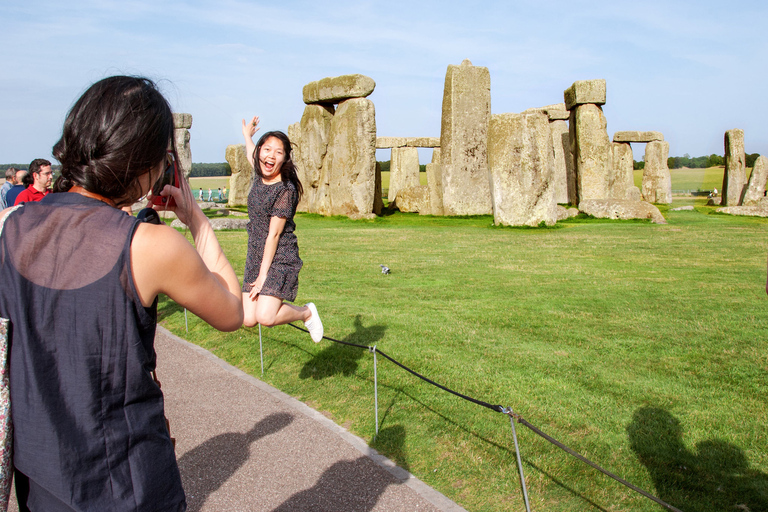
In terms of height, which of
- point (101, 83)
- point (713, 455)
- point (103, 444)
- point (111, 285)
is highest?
point (101, 83)

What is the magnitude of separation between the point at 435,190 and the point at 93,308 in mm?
19186

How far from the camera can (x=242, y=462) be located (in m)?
3.61

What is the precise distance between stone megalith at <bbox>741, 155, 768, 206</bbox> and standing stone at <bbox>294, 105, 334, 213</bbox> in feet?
50.3

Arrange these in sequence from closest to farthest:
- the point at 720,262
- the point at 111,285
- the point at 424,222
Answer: the point at 111,285, the point at 720,262, the point at 424,222

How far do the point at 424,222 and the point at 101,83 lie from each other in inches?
639

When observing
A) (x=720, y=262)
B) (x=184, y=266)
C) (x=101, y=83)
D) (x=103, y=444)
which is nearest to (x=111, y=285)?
(x=184, y=266)

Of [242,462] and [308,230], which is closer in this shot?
[242,462]

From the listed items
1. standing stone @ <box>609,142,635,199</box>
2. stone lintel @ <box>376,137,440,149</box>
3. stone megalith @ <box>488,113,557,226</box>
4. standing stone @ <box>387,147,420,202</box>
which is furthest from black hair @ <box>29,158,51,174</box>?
standing stone @ <box>609,142,635,199</box>

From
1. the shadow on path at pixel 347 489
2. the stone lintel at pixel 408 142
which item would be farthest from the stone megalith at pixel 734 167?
the shadow on path at pixel 347 489

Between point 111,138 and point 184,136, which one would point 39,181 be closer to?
point 111,138

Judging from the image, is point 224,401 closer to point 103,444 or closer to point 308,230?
point 103,444

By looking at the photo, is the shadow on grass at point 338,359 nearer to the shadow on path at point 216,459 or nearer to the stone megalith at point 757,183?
the shadow on path at point 216,459

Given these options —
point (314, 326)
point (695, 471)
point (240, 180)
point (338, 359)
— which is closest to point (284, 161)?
point (314, 326)

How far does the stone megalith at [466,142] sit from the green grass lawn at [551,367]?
29.6ft
